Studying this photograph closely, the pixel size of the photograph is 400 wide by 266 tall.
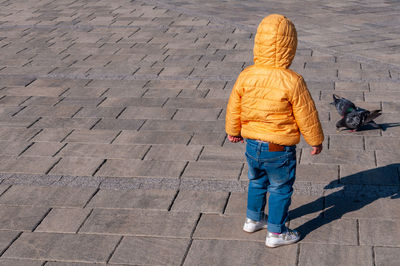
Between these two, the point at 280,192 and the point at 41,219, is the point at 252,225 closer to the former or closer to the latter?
the point at 280,192

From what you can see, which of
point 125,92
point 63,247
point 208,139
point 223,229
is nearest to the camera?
point 63,247

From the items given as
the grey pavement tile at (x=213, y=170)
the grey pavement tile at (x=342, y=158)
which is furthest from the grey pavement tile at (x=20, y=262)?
the grey pavement tile at (x=342, y=158)

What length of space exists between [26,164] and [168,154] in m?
1.46

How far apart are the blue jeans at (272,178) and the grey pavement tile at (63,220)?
4.84 feet

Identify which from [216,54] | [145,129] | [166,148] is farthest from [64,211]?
[216,54]

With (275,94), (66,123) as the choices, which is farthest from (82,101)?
→ (275,94)

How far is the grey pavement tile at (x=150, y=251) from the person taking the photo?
4594 mm

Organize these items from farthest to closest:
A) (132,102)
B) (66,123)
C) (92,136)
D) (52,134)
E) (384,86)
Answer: (384,86) < (132,102) < (66,123) < (52,134) < (92,136)

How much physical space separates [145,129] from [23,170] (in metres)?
1.54

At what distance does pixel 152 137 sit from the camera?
6.95 m

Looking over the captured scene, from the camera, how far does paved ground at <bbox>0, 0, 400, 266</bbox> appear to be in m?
4.80

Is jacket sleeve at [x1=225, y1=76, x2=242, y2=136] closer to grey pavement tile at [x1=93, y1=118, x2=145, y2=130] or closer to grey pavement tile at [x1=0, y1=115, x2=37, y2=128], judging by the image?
grey pavement tile at [x1=93, y1=118, x2=145, y2=130]

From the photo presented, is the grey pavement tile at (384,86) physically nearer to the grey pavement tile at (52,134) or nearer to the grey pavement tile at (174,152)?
the grey pavement tile at (174,152)

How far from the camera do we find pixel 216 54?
10.3 meters
